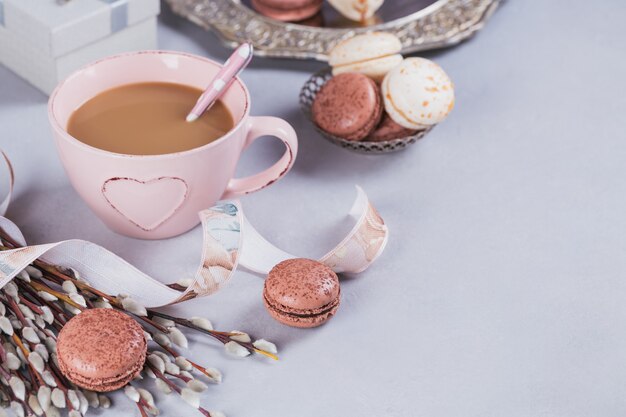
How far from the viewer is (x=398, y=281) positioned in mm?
988

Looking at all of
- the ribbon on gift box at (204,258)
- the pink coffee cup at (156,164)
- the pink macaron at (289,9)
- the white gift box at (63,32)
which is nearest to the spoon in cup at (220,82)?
the pink coffee cup at (156,164)

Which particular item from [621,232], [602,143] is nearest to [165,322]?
[621,232]

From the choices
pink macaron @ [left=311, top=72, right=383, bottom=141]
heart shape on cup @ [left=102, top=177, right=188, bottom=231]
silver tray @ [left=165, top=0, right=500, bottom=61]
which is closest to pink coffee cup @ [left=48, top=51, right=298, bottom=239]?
heart shape on cup @ [left=102, top=177, right=188, bottom=231]

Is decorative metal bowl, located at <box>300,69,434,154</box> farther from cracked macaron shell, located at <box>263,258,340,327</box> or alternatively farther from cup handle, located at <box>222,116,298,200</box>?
cracked macaron shell, located at <box>263,258,340,327</box>

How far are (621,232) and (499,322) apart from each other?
24cm

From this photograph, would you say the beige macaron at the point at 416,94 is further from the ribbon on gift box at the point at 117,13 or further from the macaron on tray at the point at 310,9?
the ribbon on gift box at the point at 117,13

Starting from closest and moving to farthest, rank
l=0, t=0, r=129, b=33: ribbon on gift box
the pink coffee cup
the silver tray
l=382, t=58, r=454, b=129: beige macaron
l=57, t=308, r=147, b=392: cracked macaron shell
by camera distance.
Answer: l=57, t=308, r=147, b=392: cracked macaron shell
the pink coffee cup
l=382, t=58, r=454, b=129: beige macaron
l=0, t=0, r=129, b=33: ribbon on gift box
the silver tray

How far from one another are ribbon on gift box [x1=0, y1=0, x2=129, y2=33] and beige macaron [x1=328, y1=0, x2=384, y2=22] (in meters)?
0.33

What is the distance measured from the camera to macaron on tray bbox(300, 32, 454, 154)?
111 centimetres

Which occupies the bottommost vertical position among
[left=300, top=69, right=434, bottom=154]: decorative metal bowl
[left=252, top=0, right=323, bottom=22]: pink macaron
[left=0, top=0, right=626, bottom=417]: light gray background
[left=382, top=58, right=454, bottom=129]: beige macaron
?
[left=0, top=0, right=626, bottom=417]: light gray background

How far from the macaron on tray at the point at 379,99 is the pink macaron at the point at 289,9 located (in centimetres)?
23

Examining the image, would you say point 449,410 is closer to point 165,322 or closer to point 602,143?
point 165,322

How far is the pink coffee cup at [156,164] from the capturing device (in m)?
0.92

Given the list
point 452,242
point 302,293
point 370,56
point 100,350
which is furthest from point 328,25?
point 100,350
